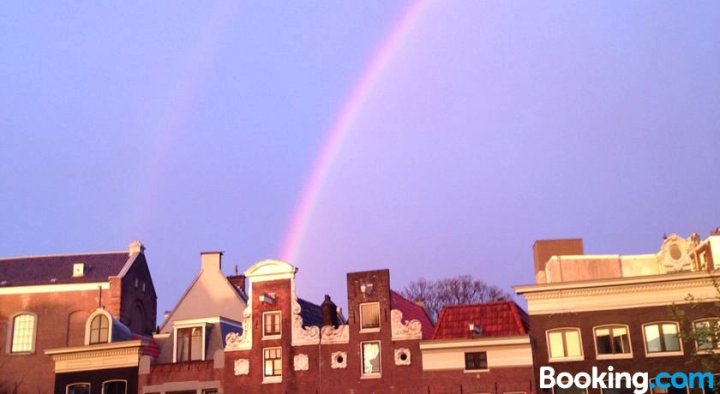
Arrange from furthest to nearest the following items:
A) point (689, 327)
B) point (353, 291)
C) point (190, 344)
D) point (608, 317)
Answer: point (190, 344)
point (353, 291)
point (608, 317)
point (689, 327)

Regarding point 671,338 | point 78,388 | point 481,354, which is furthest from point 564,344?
point 78,388

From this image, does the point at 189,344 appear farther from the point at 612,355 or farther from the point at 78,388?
the point at 612,355

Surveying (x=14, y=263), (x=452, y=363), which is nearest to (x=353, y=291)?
(x=452, y=363)

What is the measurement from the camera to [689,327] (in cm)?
3984

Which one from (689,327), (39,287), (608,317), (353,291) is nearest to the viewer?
(689,327)

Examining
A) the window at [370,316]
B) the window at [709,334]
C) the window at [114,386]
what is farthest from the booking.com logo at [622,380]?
the window at [114,386]

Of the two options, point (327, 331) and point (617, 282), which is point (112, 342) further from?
point (617, 282)

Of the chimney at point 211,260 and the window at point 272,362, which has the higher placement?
the chimney at point 211,260

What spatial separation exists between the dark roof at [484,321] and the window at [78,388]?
23.4 metres

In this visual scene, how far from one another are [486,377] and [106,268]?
36.1m

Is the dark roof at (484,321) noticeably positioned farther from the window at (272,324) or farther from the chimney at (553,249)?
the window at (272,324)

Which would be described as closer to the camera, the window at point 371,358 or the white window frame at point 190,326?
the window at point 371,358

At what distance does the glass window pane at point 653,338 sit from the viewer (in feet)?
137

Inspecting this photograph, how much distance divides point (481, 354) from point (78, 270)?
36719mm
